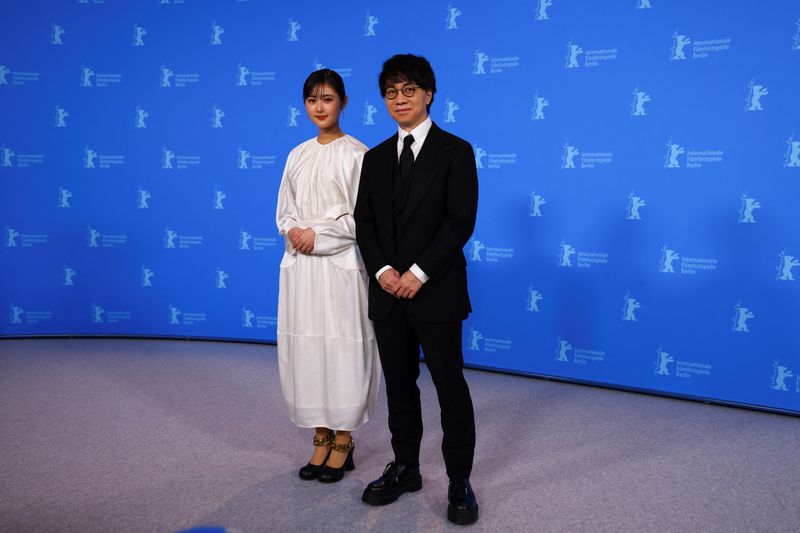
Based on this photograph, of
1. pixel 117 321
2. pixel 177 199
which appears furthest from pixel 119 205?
pixel 117 321

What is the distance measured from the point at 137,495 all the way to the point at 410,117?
5.42ft

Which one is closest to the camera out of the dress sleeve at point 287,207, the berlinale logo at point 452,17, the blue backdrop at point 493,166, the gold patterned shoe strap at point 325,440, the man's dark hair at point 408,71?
the man's dark hair at point 408,71

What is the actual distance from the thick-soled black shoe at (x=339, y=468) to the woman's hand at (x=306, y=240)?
793 mm

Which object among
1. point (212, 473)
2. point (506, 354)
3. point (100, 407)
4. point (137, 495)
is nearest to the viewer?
point (137, 495)

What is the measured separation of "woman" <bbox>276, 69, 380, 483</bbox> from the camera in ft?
7.59

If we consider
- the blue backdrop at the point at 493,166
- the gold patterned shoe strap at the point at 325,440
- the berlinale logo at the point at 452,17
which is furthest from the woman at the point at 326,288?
the berlinale logo at the point at 452,17

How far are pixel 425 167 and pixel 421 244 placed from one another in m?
0.25

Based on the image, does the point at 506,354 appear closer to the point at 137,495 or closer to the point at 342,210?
the point at 342,210

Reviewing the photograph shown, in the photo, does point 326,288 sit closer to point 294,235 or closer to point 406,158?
point 294,235

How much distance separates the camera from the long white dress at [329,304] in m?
2.32

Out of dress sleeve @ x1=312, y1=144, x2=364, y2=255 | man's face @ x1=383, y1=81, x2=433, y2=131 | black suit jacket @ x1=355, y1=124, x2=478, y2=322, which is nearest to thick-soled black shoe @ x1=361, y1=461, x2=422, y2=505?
black suit jacket @ x1=355, y1=124, x2=478, y2=322

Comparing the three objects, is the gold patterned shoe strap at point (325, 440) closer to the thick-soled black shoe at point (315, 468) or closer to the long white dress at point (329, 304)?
the thick-soled black shoe at point (315, 468)

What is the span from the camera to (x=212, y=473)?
2518mm

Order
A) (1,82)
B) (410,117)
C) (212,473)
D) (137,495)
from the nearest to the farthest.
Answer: (410,117) → (137,495) → (212,473) → (1,82)
